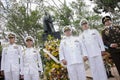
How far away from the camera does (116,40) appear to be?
585 cm

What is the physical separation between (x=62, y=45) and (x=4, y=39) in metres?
14.1

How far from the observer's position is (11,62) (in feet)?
18.8

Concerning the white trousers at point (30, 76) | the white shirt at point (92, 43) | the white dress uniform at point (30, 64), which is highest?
the white shirt at point (92, 43)

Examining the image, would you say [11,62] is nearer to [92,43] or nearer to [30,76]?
[30,76]

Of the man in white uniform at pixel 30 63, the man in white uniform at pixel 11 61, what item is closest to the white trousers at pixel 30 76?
the man in white uniform at pixel 30 63

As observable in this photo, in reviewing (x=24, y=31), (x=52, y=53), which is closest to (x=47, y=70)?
(x=52, y=53)

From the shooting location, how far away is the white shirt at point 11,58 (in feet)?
18.7

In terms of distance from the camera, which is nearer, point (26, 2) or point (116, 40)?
point (116, 40)

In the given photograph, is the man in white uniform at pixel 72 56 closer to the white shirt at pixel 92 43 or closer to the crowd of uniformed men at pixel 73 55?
the crowd of uniformed men at pixel 73 55

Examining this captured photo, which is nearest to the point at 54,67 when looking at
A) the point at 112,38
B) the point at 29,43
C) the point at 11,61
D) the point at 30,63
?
the point at 30,63

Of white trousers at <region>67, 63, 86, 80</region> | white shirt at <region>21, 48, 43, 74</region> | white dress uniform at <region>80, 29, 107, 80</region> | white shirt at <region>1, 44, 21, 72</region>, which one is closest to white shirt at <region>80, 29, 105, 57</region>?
white dress uniform at <region>80, 29, 107, 80</region>

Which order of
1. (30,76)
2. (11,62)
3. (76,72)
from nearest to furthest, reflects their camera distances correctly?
(76,72)
(30,76)
(11,62)

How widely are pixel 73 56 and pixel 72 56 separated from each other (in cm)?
2

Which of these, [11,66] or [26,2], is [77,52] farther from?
[26,2]
